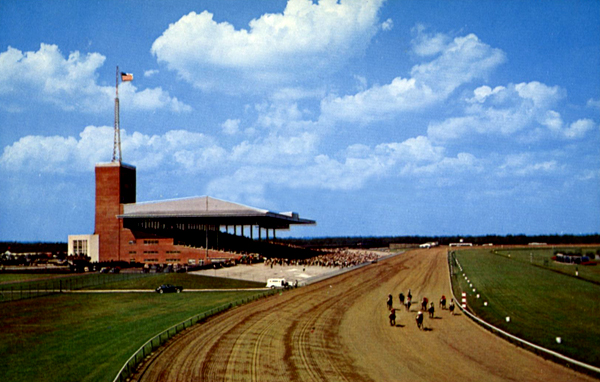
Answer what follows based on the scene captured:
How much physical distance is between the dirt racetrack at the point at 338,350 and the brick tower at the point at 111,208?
6286 cm

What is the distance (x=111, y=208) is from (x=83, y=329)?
70.4 metres

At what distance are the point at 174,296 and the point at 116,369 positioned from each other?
29.6 meters

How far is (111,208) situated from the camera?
338 feet

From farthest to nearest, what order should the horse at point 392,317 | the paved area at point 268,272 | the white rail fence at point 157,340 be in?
1. the paved area at point 268,272
2. the horse at point 392,317
3. the white rail fence at point 157,340

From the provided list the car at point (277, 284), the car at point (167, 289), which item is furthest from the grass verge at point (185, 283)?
the car at point (167, 289)

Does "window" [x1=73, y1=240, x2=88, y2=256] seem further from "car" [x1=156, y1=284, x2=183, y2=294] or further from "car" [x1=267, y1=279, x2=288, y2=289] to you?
"car" [x1=267, y1=279, x2=288, y2=289]

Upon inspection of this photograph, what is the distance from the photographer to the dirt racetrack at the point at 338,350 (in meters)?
24.0

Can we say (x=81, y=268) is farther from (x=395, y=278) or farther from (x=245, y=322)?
(x=245, y=322)

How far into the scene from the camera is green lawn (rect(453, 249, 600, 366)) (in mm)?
30000

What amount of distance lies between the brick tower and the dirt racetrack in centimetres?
6286

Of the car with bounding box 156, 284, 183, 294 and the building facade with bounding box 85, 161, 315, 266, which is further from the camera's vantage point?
the building facade with bounding box 85, 161, 315, 266

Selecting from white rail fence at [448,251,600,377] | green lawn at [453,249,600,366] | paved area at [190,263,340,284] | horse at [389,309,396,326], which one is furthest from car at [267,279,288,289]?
white rail fence at [448,251,600,377]

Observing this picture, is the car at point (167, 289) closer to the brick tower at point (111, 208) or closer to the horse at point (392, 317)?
the horse at point (392, 317)

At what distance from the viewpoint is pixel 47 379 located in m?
24.6
